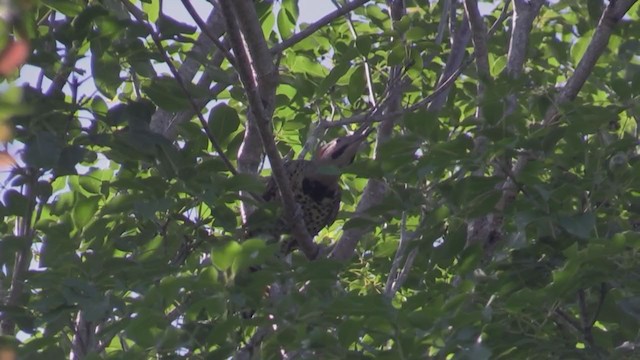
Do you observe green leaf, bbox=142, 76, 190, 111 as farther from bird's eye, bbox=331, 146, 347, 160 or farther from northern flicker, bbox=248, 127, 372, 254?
bird's eye, bbox=331, 146, 347, 160

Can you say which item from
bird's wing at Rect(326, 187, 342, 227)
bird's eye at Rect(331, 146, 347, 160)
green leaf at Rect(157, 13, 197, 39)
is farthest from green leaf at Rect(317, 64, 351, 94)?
bird's wing at Rect(326, 187, 342, 227)

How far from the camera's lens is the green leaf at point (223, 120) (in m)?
3.52

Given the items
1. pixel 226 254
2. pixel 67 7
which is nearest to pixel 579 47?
pixel 67 7

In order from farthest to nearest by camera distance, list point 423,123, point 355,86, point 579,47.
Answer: point 579,47 < point 355,86 < point 423,123

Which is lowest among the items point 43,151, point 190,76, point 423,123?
point 423,123

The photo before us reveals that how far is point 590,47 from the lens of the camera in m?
4.07

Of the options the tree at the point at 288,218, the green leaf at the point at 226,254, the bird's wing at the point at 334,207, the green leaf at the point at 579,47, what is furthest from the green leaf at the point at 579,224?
the bird's wing at the point at 334,207

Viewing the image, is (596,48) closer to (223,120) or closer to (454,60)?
(454,60)

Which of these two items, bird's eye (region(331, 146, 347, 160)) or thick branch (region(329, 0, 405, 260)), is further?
bird's eye (region(331, 146, 347, 160))

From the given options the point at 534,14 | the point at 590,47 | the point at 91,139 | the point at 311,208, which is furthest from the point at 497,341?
the point at 311,208

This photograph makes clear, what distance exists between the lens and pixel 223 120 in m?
3.52

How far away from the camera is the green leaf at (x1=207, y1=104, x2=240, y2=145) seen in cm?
352

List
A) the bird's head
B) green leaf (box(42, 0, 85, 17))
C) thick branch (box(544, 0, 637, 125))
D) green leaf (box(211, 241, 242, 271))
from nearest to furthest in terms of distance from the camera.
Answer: green leaf (box(211, 241, 242, 271))
green leaf (box(42, 0, 85, 17))
thick branch (box(544, 0, 637, 125))
the bird's head

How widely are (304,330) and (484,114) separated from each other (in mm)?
762
